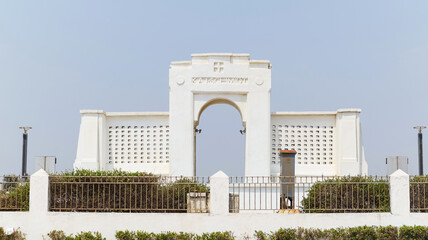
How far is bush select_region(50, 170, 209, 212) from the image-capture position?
15961mm

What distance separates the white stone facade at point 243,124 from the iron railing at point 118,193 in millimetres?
5757

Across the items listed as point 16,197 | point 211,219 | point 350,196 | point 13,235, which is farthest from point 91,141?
point 350,196

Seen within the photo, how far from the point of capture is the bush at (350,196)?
52.3ft

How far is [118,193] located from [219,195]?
2.76m

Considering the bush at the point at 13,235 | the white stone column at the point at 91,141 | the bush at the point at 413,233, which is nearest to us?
the bush at the point at 413,233

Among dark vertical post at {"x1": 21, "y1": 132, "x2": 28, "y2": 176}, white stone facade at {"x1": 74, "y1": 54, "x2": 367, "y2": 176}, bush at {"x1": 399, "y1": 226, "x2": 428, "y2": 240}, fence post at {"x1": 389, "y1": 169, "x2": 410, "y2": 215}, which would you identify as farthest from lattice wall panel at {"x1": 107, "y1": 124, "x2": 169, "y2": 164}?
bush at {"x1": 399, "y1": 226, "x2": 428, "y2": 240}

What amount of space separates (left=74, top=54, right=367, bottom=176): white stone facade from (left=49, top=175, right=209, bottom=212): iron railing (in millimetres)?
5757

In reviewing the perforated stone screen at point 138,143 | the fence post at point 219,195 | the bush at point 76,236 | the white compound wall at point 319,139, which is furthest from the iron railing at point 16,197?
the white compound wall at point 319,139

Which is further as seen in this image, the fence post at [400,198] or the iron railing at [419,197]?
the iron railing at [419,197]

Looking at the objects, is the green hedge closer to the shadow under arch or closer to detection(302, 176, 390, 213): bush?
detection(302, 176, 390, 213): bush

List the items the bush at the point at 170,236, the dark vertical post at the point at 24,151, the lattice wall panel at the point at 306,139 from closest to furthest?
the bush at the point at 170,236, the lattice wall panel at the point at 306,139, the dark vertical post at the point at 24,151

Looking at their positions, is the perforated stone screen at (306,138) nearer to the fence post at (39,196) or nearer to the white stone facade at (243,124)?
the white stone facade at (243,124)

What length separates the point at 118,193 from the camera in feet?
52.9

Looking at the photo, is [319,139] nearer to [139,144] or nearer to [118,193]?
[139,144]
